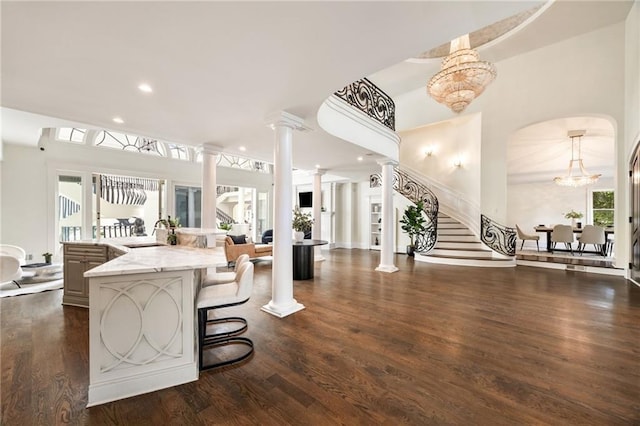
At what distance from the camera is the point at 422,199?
8.52 m

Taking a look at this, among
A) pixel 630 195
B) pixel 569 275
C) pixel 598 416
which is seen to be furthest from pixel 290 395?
pixel 630 195

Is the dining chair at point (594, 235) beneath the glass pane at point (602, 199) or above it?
beneath

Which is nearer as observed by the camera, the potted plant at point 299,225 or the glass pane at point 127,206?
the potted plant at point 299,225

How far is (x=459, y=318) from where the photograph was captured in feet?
11.0

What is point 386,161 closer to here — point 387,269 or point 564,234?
point 387,269

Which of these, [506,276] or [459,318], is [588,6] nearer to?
[506,276]

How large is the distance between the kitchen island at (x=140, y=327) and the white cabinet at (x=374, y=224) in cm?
890

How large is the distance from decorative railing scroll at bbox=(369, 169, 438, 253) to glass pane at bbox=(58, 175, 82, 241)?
8641 mm

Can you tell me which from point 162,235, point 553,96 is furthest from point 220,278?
point 553,96

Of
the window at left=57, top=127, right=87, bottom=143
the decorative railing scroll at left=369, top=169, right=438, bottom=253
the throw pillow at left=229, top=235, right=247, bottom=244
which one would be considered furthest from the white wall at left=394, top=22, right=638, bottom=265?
the window at left=57, top=127, right=87, bottom=143

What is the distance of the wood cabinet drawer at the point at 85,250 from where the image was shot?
3.66 metres

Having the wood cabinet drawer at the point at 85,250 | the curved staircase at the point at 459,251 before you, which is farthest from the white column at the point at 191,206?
the curved staircase at the point at 459,251

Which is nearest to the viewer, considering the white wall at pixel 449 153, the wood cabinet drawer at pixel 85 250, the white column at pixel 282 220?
the white column at pixel 282 220

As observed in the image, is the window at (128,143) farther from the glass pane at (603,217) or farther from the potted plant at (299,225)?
the glass pane at (603,217)
